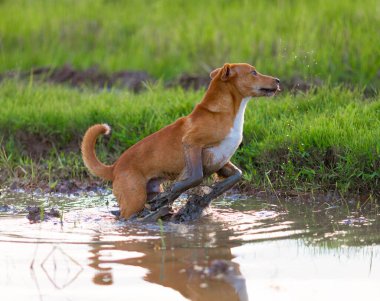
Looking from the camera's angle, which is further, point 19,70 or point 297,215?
point 19,70

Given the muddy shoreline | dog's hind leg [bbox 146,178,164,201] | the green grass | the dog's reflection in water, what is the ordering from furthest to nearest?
the green grass → the muddy shoreline → dog's hind leg [bbox 146,178,164,201] → the dog's reflection in water

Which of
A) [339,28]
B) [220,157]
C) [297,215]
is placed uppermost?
[339,28]

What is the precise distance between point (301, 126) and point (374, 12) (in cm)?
397

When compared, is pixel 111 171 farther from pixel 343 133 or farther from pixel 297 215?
pixel 343 133

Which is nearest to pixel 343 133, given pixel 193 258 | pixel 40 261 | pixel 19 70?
pixel 193 258

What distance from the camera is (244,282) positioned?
17.6 ft

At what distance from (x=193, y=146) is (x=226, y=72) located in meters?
0.66

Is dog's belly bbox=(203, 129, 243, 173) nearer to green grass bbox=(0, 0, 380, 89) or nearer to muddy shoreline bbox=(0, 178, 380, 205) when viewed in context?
muddy shoreline bbox=(0, 178, 380, 205)

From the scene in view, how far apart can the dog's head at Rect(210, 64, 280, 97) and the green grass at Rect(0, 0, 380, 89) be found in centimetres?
244

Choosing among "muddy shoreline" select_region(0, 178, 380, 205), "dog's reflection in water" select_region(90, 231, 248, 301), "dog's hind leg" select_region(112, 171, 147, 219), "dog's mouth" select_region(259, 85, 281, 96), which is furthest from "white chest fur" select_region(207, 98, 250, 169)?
"dog's reflection in water" select_region(90, 231, 248, 301)

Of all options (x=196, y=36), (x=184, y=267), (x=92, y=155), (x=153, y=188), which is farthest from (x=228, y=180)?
(x=196, y=36)

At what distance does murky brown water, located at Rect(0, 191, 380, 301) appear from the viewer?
5.24m

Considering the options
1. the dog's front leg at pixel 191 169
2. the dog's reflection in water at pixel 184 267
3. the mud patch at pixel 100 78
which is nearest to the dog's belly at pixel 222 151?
the dog's front leg at pixel 191 169

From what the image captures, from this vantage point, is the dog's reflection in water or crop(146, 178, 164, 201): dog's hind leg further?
crop(146, 178, 164, 201): dog's hind leg
